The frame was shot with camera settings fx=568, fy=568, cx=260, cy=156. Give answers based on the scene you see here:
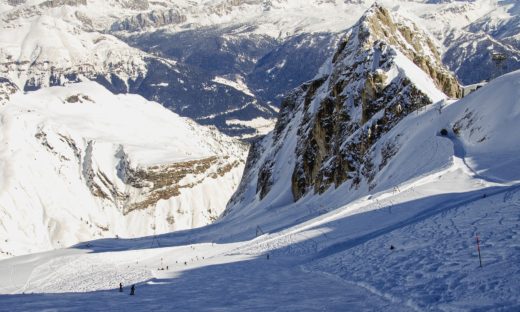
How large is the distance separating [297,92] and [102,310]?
13317 cm

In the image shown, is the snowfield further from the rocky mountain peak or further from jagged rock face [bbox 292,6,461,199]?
the rocky mountain peak

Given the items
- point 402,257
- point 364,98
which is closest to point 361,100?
point 364,98

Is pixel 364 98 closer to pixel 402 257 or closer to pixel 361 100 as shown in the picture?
pixel 361 100

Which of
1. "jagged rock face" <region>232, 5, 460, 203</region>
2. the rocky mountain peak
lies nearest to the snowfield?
"jagged rock face" <region>232, 5, 460, 203</region>

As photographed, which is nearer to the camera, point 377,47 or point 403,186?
point 403,186

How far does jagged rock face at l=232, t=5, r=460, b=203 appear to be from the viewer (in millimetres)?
77438

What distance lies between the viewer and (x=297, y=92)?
149750 millimetres

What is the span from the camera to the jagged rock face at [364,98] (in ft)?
254

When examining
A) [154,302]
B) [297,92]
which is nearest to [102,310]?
[154,302]

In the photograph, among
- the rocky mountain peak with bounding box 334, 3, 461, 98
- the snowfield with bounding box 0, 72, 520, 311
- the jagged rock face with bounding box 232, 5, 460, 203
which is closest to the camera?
the snowfield with bounding box 0, 72, 520, 311

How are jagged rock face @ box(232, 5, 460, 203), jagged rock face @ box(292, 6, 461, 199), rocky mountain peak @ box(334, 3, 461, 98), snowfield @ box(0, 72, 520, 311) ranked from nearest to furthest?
1. snowfield @ box(0, 72, 520, 311)
2. jagged rock face @ box(232, 5, 460, 203)
3. jagged rock face @ box(292, 6, 461, 199)
4. rocky mountain peak @ box(334, 3, 461, 98)

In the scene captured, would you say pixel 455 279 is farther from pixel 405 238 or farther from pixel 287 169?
pixel 287 169

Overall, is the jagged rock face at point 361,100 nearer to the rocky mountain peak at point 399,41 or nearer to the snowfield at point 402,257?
the rocky mountain peak at point 399,41

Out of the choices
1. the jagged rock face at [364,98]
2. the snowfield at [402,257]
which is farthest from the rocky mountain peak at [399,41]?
the snowfield at [402,257]
